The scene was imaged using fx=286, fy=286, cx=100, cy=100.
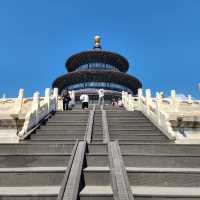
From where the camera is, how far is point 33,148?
6324mm

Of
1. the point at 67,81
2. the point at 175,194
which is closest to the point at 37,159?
the point at 175,194

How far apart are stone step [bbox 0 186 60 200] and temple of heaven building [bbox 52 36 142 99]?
27682 mm

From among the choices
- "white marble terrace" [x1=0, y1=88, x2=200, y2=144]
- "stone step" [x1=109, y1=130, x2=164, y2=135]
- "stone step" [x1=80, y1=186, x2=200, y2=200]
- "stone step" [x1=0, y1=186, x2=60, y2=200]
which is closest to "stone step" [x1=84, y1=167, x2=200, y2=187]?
"stone step" [x1=80, y1=186, x2=200, y2=200]

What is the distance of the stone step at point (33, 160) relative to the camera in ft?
18.1

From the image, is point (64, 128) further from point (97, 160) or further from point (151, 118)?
point (97, 160)

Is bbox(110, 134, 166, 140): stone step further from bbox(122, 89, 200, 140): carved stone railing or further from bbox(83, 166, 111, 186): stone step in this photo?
bbox(83, 166, 111, 186): stone step

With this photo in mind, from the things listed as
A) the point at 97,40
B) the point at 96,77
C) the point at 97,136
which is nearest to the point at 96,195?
the point at 97,136

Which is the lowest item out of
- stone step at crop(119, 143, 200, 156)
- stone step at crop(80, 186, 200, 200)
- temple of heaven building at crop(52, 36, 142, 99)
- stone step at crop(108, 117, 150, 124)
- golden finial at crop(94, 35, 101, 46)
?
stone step at crop(80, 186, 200, 200)

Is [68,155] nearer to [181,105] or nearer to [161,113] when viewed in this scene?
[161,113]

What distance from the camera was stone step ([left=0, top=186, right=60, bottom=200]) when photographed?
3.92 metres

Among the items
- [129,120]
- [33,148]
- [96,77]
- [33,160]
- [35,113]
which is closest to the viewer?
[33,160]

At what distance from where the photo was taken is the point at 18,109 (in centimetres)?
1406

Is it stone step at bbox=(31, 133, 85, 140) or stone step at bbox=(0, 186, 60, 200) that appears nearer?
stone step at bbox=(0, 186, 60, 200)

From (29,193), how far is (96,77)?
1239 inches
